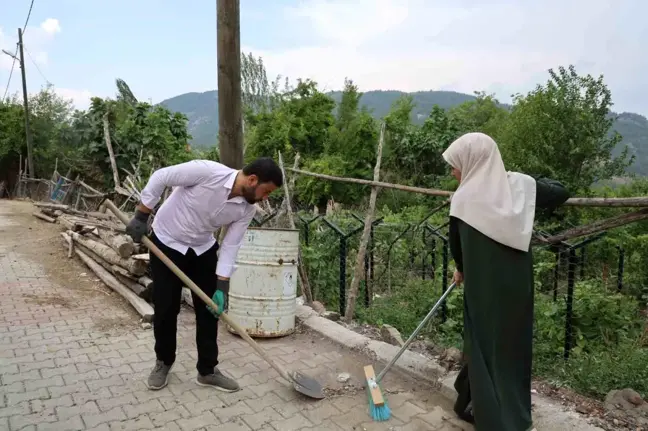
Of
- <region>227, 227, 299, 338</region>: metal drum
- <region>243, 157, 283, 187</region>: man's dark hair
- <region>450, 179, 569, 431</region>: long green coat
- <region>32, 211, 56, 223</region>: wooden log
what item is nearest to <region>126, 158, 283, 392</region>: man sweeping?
<region>243, 157, 283, 187</region>: man's dark hair

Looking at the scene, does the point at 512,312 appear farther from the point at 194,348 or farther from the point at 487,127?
the point at 487,127

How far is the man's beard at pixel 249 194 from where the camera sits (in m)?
3.28

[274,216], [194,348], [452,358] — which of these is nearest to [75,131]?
[274,216]

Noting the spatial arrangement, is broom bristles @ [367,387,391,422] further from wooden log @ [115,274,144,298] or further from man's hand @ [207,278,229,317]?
wooden log @ [115,274,144,298]

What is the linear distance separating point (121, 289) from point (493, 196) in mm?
4983

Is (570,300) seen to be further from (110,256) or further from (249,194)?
(110,256)

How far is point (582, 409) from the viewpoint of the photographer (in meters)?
3.06

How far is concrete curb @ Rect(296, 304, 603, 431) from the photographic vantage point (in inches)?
116

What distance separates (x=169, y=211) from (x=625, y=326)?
150 inches

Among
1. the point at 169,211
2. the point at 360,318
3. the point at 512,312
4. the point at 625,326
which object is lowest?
the point at 360,318

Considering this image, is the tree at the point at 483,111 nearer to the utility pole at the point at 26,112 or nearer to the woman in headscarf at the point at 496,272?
the utility pole at the point at 26,112

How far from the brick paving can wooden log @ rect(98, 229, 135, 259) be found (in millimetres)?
719

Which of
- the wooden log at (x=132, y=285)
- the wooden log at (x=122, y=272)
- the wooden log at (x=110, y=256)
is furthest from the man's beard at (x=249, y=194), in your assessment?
the wooden log at (x=122, y=272)

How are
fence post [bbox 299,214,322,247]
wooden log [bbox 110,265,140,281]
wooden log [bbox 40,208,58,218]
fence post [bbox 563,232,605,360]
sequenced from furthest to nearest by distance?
wooden log [bbox 40,208,58,218] < fence post [bbox 299,214,322,247] < wooden log [bbox 110,265,140,281] < fence post [bbox 563,232,605,360]
